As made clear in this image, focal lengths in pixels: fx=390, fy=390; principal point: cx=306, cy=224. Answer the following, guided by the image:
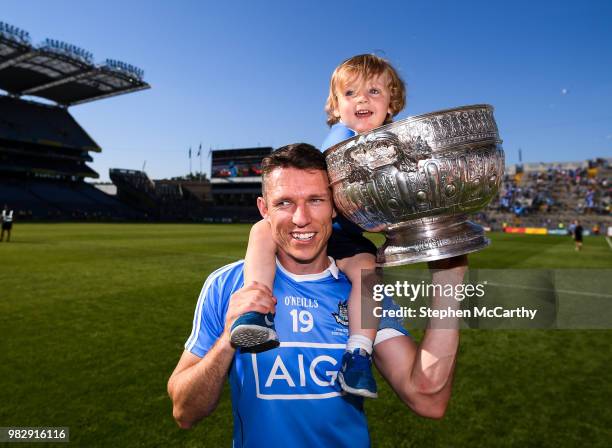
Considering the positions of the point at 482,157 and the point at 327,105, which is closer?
the point at 482,157

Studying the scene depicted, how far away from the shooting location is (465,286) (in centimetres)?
129

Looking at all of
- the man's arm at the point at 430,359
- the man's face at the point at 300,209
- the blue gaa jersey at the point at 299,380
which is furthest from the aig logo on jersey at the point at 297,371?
the man's face at the point at 300,209

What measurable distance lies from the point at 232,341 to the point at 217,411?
252cm

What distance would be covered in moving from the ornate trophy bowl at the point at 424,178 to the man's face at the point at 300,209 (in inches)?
3.5

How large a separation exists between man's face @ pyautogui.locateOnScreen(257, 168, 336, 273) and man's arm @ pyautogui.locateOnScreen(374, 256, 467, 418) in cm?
40

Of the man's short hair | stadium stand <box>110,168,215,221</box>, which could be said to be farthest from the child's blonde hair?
stadium stand <box>110,168,215,221</box>

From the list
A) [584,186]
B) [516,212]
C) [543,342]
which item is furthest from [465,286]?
[584,186]

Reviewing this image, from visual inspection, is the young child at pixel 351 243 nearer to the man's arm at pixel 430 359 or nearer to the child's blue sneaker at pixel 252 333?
the child's blue sneaker at pixel 252 333

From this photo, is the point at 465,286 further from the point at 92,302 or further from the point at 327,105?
the point at 92,302

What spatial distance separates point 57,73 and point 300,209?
50.2 m

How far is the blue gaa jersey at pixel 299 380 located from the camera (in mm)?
1383

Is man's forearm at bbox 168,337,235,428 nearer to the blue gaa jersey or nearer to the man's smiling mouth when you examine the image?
the blue gaa jersey

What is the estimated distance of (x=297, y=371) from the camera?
1.41m

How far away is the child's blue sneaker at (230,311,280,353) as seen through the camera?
1131 millimetres
